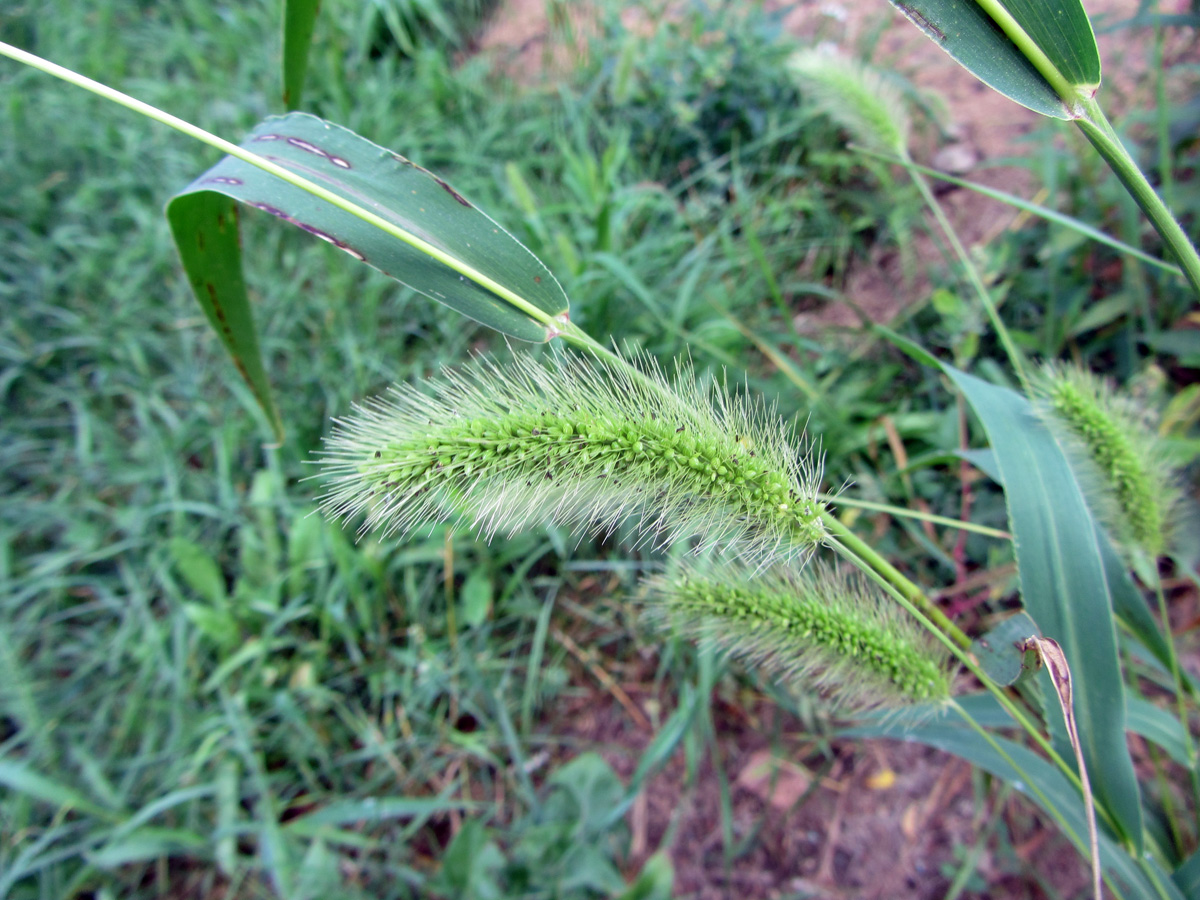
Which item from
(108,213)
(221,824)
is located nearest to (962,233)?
(221,824)

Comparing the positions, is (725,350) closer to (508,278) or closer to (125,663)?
(508,278)

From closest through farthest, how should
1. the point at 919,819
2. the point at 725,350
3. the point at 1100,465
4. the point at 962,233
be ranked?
the point at 1100,465 < the point at 919,819 < the point at 725,350 < the point at 962,233

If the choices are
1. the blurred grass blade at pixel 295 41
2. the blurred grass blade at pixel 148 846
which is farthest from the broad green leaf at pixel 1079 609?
the blurred grass blade at pixel 148 846

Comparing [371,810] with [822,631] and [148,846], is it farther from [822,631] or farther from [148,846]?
[822,631]

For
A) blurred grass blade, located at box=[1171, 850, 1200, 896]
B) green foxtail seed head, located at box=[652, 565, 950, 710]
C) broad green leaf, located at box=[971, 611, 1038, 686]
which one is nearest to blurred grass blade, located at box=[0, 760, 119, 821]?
green foxtail seed head, located at box=[652, 565, 950, 710]

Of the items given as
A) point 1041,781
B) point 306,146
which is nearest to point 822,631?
point 1041,781
